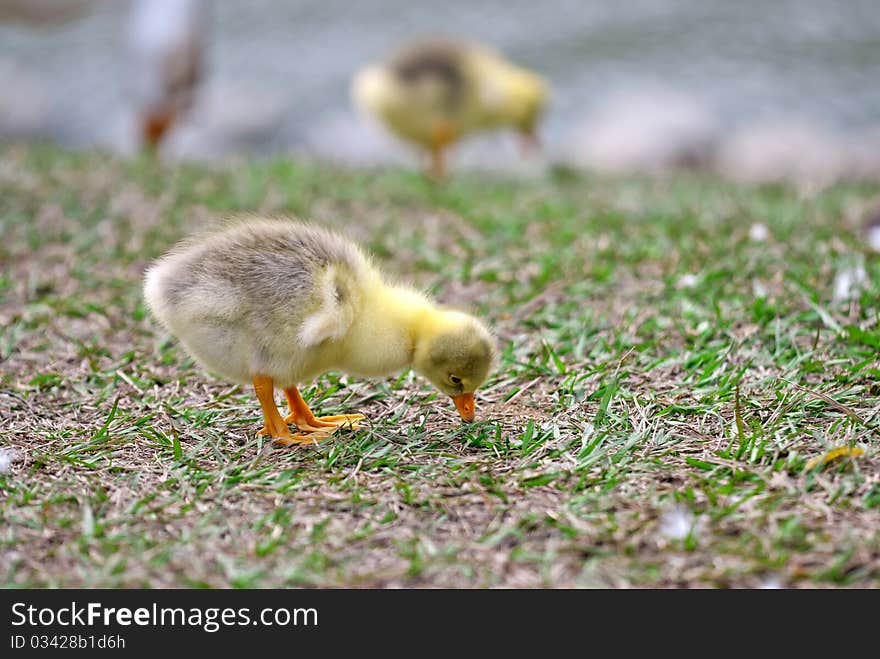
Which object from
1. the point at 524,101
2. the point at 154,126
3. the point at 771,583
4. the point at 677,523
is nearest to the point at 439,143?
the point at 524,101

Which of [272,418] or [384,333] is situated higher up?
[384,333]

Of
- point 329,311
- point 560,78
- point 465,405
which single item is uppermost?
point 560,78

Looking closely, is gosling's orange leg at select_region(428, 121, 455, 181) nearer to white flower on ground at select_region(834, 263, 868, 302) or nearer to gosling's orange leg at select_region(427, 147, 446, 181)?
gosling's orange leg at select_region(427, 147, 446, 181)

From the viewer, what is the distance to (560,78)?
39.9 feet

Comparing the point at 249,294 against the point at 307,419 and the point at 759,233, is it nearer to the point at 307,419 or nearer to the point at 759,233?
the point at 307,419

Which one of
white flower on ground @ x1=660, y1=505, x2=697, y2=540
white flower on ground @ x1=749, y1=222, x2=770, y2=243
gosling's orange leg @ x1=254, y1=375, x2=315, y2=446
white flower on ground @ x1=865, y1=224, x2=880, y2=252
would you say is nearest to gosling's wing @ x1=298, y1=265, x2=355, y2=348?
gosling's orange leg @ x1=254, y1=375, x2=315, y2=446

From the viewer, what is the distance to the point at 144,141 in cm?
802

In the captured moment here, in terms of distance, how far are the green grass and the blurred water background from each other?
4.44 m

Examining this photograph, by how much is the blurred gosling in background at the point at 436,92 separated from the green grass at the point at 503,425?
1706mm

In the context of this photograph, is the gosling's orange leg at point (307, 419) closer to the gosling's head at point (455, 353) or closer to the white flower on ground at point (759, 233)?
the gosling's head at point (455, 353)

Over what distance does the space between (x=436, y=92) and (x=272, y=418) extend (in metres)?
4.35

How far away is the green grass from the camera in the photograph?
2.48 meters

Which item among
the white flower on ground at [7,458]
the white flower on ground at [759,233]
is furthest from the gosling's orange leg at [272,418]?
the white flower on ground at [759,233]

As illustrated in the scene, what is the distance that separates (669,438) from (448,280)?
1794 mm
